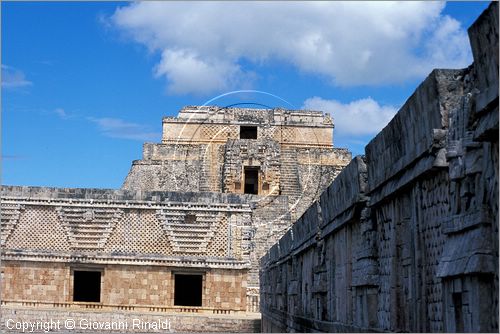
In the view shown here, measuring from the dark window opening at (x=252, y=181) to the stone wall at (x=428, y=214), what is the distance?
24527 millimetres

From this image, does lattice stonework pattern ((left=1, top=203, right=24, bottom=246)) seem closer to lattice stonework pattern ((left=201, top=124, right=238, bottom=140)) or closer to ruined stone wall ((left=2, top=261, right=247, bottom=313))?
ruined stone wall ((left=2, top=261, right=247, bottom=313))

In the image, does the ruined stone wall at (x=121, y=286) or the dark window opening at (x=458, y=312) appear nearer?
the dark window opening at (x=458, y=312)

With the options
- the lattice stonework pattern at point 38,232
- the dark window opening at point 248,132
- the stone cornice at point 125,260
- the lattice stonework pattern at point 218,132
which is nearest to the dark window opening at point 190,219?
the stone cornice at point 125,260

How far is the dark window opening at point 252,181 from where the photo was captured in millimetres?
33656

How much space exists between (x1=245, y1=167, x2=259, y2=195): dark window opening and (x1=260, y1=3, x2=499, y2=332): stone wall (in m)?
24.5

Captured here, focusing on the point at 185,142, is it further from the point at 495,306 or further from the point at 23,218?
the point at 495,306

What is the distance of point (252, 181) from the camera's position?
34094 millimetres

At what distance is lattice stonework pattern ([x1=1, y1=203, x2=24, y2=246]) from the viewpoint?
2102 cm

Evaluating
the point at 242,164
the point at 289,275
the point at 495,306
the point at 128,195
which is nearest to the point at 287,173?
the point at 242,164

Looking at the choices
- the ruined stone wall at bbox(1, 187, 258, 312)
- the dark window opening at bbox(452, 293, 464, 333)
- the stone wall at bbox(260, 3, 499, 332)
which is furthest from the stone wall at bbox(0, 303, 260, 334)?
the dark window opening at bbox(452, 293, 464, 333)

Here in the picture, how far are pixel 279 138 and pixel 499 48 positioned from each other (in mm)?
30734

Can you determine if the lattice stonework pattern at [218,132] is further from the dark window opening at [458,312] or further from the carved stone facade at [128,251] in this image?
the dark window opening at [458,312]

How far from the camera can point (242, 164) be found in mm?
32375

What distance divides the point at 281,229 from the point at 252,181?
742 cm
